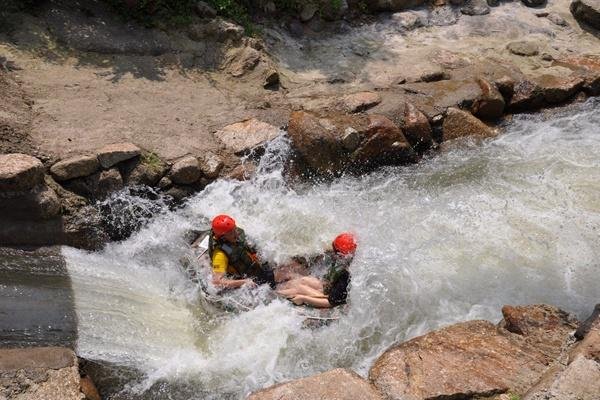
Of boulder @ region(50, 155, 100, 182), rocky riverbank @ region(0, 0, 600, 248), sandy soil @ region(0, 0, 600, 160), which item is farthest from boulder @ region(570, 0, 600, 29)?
boulder @ region(50, 155, 100, 182)

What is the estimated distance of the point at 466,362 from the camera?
4.63 metres

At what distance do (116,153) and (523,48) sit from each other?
680 cm

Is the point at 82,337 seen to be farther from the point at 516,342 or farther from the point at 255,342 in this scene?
the point at 516,342

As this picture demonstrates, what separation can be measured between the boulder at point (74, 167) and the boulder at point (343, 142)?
2.37 meters

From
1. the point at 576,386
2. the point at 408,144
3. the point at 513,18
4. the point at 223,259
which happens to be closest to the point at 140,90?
the point at 223,259

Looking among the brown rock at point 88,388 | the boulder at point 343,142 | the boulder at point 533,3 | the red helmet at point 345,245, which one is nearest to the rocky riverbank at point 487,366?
the red helmet at point 345,245

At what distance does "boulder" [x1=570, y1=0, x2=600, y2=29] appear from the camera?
32.9 ft

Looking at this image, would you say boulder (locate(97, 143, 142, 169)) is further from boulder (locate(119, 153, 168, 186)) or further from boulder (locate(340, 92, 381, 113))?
boulder (locate(340, 92, 381, 113))

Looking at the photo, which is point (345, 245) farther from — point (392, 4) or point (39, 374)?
point (392, 4)

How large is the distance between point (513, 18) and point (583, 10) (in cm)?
127

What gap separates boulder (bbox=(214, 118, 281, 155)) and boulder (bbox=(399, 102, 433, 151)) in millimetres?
1700

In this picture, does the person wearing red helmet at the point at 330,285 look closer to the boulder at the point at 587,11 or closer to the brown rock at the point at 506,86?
the brown rock at the point at 506,86

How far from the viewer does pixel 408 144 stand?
7.46m

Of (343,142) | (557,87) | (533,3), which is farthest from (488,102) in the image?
(533,3)
